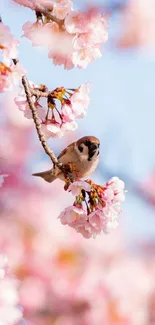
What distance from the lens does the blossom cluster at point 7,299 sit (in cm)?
315

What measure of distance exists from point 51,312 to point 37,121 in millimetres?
2450

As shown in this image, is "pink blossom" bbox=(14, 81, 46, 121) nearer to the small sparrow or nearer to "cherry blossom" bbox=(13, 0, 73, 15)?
"cherry blossom" bbox=(13, 0, 73, 15)

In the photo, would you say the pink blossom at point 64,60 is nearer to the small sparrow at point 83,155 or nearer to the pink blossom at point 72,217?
the pink blossom at point 72,217

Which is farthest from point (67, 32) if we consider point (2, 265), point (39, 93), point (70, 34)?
point (2, 265)

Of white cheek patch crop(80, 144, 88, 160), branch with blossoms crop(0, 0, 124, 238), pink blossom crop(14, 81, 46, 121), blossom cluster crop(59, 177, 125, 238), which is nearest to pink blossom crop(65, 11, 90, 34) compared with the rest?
branch with blossoms crop(0, 0, 124, 238)

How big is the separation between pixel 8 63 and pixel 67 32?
0.35m

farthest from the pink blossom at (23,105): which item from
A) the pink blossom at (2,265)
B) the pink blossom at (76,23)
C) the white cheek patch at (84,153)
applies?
the white cheek patch at (84,153)

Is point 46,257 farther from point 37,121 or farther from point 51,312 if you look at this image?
point 37,121

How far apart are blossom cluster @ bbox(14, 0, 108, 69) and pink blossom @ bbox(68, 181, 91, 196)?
0.58 meters

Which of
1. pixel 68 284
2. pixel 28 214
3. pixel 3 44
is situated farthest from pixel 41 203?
pixel 3 44

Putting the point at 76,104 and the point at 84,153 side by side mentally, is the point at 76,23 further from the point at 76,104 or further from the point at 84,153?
the point at 84,153

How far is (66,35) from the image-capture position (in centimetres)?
277

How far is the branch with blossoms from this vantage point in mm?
2657

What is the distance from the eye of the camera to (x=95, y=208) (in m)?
2.71
